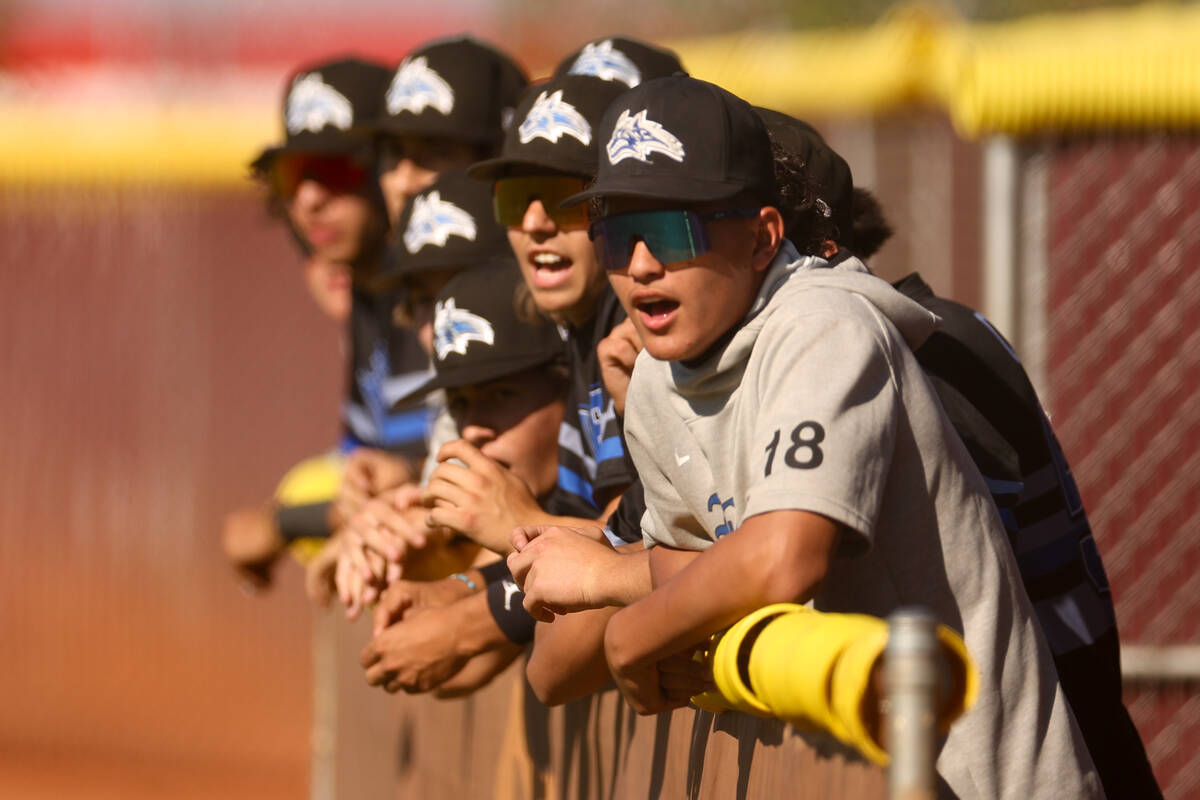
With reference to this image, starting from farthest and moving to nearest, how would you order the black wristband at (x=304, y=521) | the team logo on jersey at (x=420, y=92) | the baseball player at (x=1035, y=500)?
the black wristband at (x=304, y=521) < the team logo on jersey at (x=420, y=92) < the baseball player at (x=1035, y=500)

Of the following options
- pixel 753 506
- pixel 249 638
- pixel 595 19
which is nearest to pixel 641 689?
pixel 753 506

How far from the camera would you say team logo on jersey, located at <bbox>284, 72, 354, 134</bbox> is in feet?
19.4

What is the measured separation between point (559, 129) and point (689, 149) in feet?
4.51

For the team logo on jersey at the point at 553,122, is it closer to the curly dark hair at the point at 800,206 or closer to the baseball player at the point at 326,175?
the curly dark hair at the point at 800,206

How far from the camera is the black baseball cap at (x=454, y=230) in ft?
15.0

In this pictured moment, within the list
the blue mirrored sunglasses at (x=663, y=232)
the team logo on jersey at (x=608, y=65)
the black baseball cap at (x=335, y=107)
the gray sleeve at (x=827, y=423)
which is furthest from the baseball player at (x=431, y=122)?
the gray sleeve at (x=827, y=423)

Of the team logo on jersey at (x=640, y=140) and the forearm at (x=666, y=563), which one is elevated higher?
the team logo on jersey at (x=640, y=140)

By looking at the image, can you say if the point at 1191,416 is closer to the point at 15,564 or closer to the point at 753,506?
the point at 753,506

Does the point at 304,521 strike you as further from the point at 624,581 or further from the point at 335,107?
the point at 624,581

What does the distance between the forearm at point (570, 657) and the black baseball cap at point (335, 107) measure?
315 cm

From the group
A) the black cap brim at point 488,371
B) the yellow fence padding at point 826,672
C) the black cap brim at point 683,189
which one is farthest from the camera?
the black cap brim at point 488,371

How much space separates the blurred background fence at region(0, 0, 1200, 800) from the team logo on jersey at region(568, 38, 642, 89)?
2067 millimetres

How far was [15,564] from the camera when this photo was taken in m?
12.3

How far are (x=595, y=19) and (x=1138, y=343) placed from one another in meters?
13.8
